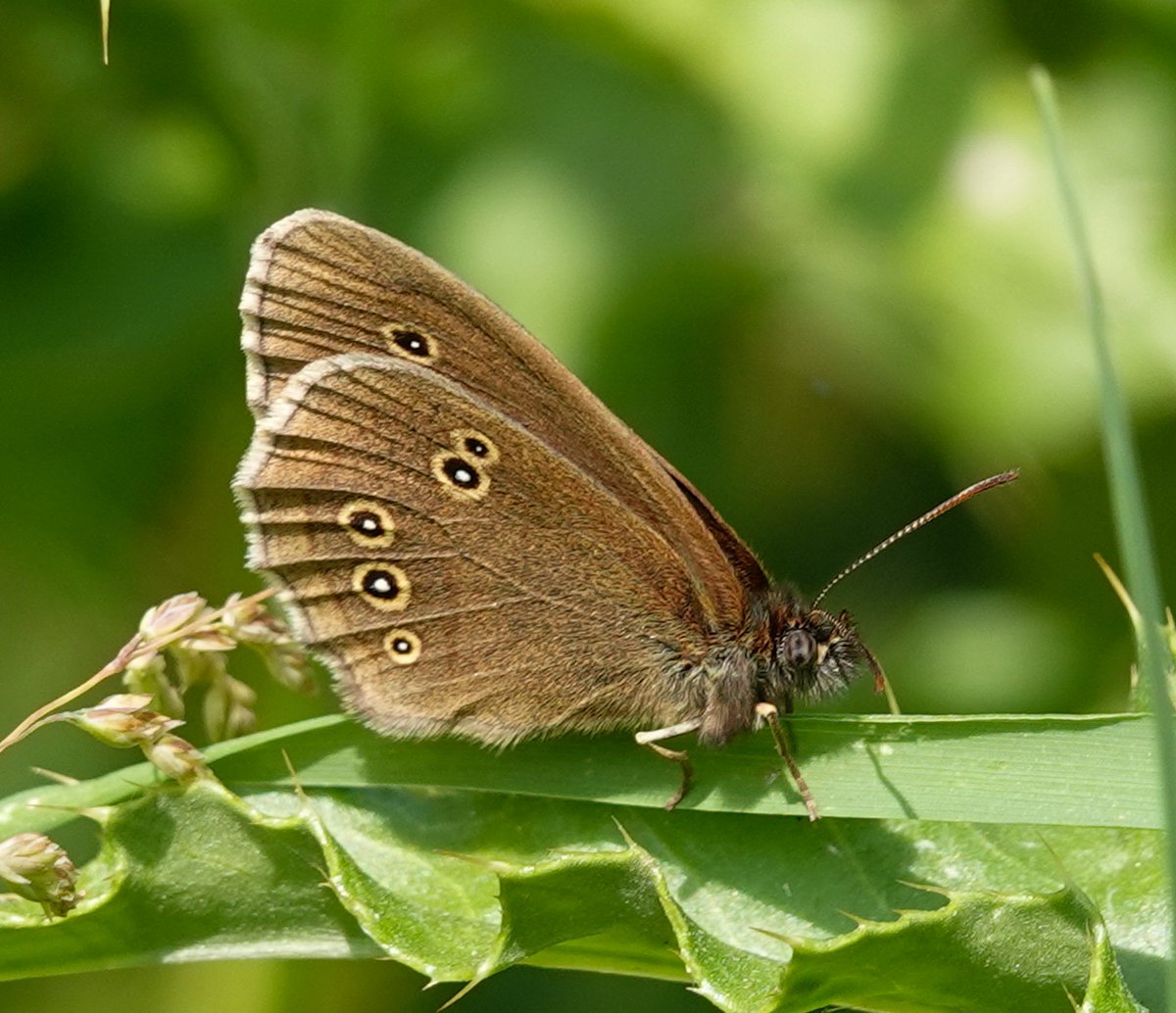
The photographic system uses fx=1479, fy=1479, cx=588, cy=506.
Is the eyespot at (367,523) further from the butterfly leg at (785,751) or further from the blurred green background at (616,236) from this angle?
the blurred green background at (616,236)

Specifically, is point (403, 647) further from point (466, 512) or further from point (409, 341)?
point (409, 341)

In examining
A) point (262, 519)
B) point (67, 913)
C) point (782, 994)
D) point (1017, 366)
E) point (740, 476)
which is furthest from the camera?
point (740, 476)

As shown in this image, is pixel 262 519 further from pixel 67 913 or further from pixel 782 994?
pixel 782 994

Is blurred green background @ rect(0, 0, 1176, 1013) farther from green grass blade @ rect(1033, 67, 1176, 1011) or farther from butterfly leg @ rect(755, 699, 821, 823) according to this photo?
green grass blade @ rect(1033, 67, 1176, 1011)

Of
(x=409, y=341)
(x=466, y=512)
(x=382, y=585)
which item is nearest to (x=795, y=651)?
(x=466, y=512)

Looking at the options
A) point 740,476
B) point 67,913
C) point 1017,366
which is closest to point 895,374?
point 1017,366

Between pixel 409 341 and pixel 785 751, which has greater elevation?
pixel 409 341

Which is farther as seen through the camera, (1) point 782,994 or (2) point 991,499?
(2) point 991,499
